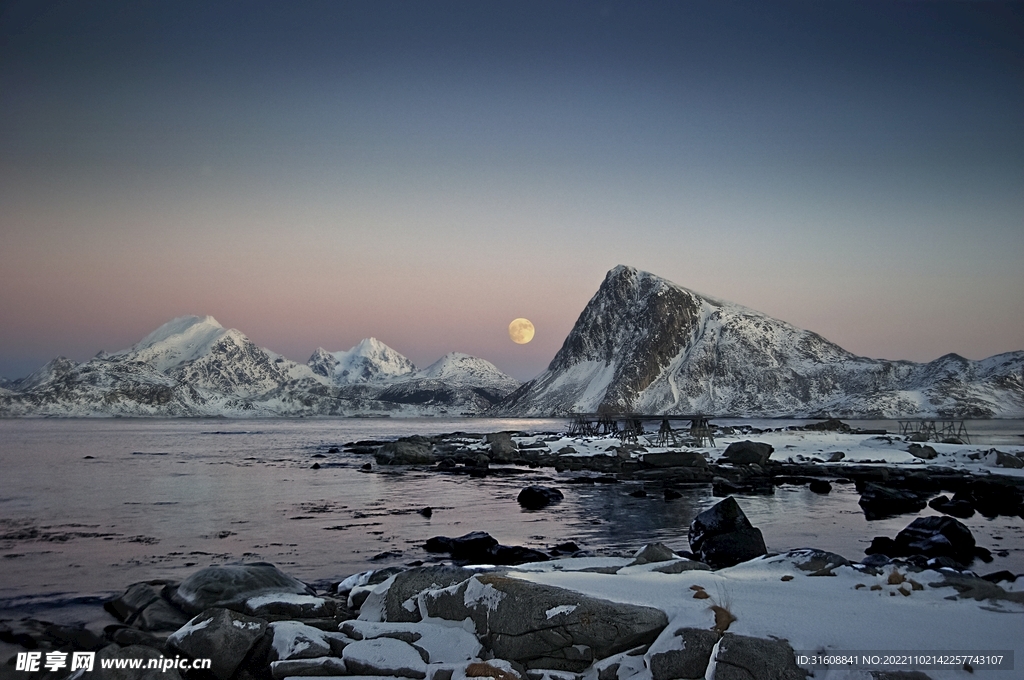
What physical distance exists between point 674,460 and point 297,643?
140ft

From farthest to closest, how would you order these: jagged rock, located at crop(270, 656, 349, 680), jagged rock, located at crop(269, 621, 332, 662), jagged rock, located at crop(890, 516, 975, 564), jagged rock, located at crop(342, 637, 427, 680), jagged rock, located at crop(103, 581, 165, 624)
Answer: jagged rock, located at crop(890, 516, 975, 564) < jagged rock, located at crop(103, 581, 165, 624) < jagged rock, located at crop(269, 621, 332, 662) < jagged rock, located at crop(270, 656, 349, 680) < jagged rock, located at crop(342, 637, 427, 680)

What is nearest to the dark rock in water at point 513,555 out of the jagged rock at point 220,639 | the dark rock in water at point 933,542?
the jagged rock at point 220,639

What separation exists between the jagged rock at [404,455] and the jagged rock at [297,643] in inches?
2053

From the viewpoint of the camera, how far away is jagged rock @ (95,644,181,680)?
9.04 meters

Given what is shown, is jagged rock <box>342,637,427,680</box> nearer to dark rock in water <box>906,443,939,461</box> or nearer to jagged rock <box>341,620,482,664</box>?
jagged rock <box>341,620,482,664</box>

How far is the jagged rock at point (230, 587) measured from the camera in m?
13.5

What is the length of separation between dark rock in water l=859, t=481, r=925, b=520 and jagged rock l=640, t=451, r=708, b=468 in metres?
18.3

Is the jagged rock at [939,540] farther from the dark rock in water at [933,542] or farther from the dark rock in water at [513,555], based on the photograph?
the dark rock in water at [513,555]

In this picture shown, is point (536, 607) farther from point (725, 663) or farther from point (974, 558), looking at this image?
point (974, 558)

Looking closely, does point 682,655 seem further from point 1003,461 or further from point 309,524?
point 1003,461

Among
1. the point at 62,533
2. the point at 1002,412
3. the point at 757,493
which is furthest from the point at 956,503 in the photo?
the point at 1002,412

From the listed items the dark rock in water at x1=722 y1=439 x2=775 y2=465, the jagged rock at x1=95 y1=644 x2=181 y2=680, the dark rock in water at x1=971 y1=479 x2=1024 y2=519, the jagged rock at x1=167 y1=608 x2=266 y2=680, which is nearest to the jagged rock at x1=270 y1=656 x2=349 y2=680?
the jagged rock at x1=167 y1=608 x2=266 y2=680

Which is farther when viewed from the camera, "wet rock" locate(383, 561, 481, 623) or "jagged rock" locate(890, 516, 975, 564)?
"jagged rock" locate(890, 516, 975, 564)

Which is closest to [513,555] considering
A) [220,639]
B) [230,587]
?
[230,587]
